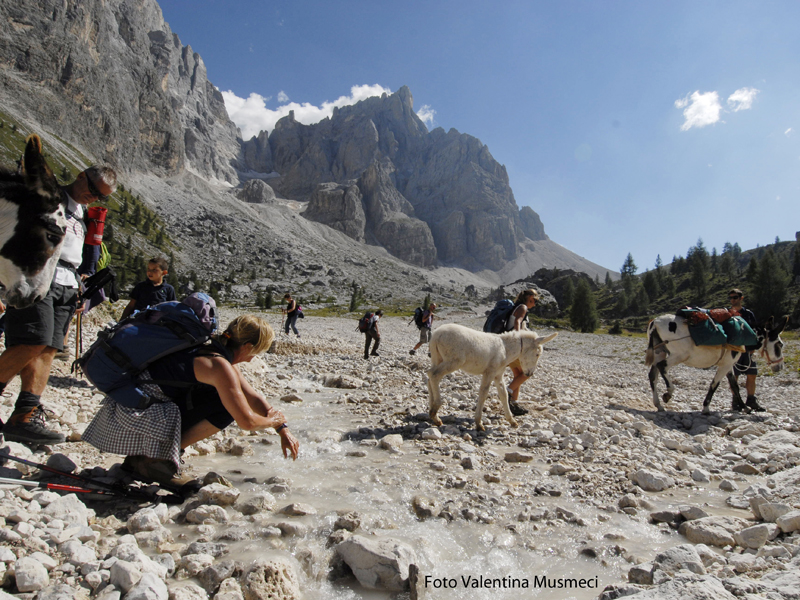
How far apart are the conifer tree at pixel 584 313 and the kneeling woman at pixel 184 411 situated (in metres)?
79.7

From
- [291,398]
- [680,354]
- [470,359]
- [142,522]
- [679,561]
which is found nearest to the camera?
[679,561]

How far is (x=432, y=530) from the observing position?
4.04 metres

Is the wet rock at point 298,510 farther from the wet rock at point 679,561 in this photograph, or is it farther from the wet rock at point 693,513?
the wet rock at point 693,513

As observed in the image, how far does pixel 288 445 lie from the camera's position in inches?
161

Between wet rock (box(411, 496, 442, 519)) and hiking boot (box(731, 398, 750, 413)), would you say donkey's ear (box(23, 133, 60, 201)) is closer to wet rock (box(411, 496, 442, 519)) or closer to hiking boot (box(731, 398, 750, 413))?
wet rock (box(411, 496, 442, 519))

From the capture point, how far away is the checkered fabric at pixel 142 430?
3961 mm

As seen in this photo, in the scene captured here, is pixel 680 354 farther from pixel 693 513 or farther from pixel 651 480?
pixel 693 513

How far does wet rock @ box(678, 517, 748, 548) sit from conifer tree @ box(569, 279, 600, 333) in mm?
77922

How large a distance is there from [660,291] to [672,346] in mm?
117544

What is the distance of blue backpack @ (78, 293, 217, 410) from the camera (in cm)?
386

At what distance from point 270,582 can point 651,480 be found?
471 centimetres

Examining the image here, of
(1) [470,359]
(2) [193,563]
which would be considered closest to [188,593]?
(2) [193,563]

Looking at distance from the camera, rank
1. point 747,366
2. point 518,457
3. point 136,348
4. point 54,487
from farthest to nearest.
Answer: point 747,366 < point 518,457 < point 136,348 < point 54,487

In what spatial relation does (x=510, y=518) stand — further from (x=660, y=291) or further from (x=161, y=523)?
(x=660, y=291)
